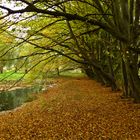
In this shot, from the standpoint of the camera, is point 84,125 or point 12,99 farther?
point 12,99

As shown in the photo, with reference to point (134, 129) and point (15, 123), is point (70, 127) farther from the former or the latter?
point (15, 123)

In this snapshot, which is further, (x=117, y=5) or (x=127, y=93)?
(x=127, y=93)

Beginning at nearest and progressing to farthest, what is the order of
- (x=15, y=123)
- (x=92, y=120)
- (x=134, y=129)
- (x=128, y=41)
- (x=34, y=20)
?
(x=134, y=129)
(x=128, y=41)
(x=92, y=120)
(x=15, y=123)
(x=34, y=20)

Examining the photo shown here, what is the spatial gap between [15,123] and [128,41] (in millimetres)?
7574

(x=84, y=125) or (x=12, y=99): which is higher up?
(x=84, y=125)

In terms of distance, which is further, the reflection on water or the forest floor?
the reflection on water

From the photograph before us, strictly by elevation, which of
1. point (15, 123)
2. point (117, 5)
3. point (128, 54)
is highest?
point (117, 5)

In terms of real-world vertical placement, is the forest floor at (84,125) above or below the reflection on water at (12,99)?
above

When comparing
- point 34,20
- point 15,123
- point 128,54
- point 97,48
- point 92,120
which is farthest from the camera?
point 97,48

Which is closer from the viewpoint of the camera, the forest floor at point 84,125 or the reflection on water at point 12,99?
the forest floor at point 84,125

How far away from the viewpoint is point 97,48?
98.2 ft

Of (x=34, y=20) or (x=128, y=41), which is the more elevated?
(x=34, y=20)

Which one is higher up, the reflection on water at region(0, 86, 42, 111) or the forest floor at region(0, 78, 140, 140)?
the forest floor at region(0, 78, 140, 140)

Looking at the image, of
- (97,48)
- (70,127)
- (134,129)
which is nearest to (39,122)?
(70,127)
